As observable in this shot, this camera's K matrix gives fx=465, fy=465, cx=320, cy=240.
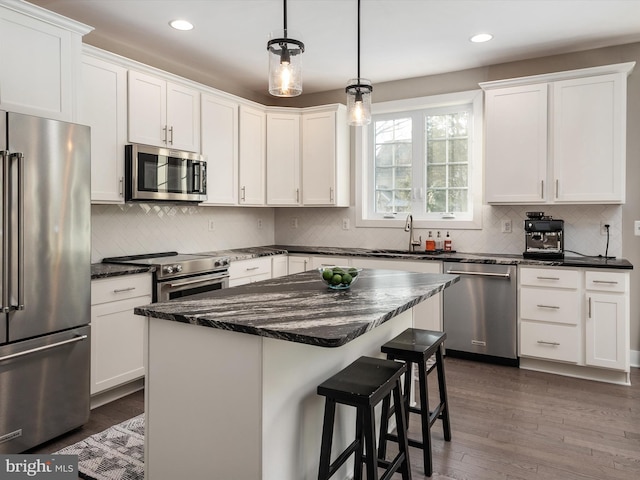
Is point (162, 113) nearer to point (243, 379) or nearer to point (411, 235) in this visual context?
point (411, 235)

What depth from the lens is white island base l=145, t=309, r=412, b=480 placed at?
168 centimetres

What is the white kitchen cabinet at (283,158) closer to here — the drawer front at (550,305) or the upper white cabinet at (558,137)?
the upper white cabinet at (558,137)

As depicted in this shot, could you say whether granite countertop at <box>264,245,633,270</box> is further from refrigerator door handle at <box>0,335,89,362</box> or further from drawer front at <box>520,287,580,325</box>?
refrigerator door handle at <box>0,335,89,362</box>

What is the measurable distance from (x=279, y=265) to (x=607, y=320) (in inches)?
115

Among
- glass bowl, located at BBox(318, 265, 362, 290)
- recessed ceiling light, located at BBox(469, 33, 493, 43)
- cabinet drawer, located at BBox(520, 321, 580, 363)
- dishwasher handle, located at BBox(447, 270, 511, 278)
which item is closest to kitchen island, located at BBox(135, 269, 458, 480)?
glass bowl, located at BBox(318, 265, 362, 290)

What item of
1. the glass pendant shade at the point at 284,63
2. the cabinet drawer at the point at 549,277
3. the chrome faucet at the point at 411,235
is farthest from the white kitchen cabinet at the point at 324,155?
the glass pendant shade at the point at 284,63

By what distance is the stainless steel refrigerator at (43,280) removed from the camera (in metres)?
2.33

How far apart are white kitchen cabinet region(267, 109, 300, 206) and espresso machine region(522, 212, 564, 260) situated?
7.58ft

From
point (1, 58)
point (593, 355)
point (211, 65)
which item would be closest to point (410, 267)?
point (593, 355)

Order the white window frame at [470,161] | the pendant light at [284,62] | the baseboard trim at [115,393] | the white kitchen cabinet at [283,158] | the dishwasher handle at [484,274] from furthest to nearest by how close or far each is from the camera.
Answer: the white kitchen cabinet at [283,158]
the white window frame at [470,161]
the dishwasher handle at [484,274]
the baseboard trim at [115,393]
the pendant light at [284,62]

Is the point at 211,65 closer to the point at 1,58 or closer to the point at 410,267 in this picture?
the point at 1,58

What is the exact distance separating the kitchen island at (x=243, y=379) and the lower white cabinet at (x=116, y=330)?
1224 mm

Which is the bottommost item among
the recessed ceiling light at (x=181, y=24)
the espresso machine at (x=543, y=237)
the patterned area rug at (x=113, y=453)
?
the patterned area rug at (x=113, y=453)

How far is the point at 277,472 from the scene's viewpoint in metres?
1.75
